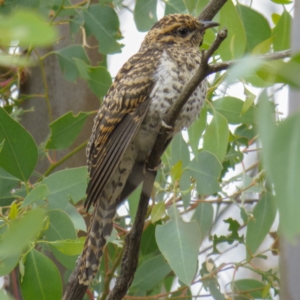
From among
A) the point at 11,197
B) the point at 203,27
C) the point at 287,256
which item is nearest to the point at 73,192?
the point at 11,197

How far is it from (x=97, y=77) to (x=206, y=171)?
2.23 feet

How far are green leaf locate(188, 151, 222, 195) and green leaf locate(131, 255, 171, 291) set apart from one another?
1.53 ft

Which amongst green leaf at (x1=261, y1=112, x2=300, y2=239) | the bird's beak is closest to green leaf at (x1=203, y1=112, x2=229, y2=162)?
the bird's beak

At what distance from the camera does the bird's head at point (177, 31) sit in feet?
8.40

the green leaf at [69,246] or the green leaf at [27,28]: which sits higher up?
the green leaf at [27,28]

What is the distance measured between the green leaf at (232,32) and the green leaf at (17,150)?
2.36ft

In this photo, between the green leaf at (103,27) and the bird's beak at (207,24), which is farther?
the green leaf at (103,27)

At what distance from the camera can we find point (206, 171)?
2152mm

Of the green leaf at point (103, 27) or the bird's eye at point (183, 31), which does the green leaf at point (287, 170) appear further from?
the green leaf at point (103, 27)

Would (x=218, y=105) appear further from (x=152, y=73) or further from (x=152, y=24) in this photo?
(x=152, y=24)

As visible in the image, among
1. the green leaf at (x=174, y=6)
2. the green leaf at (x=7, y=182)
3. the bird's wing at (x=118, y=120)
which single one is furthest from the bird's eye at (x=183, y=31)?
the green leaf at (x=7, y=182)

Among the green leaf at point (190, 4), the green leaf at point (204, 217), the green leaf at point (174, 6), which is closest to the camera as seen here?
the green leaf at point (190, 4)

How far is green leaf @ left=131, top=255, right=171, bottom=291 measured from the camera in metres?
2.48

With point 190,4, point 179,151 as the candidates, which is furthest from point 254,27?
point 179,151
